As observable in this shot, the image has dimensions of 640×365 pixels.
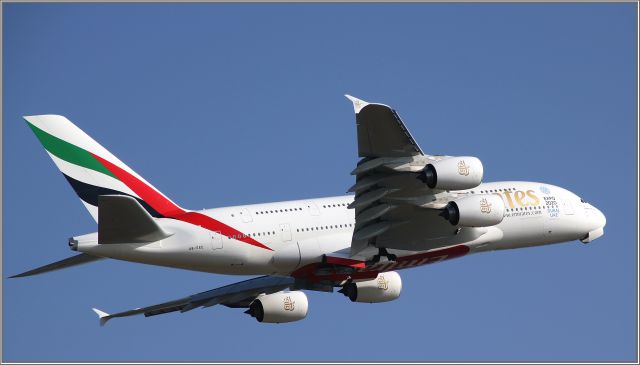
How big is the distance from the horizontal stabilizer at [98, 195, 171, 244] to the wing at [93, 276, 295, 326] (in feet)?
27.5

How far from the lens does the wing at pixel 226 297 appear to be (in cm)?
5709

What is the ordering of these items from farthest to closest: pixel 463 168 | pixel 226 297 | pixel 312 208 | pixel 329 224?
pixel 226 297, pixel 312 208, pixel 329 224, pixel 463 168

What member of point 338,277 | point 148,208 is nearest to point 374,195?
point 338,277

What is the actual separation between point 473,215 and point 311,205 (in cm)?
735

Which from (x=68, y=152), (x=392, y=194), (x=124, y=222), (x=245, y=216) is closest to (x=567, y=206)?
(x=392, y=194)

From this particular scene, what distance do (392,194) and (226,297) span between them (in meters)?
11.5

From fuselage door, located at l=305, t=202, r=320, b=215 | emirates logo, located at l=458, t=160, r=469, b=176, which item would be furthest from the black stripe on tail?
emirates logo, located at l=458, t=160, r=469, b=176

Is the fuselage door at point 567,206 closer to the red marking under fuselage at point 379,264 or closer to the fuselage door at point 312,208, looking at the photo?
the red marking under fuselage at point 379,264

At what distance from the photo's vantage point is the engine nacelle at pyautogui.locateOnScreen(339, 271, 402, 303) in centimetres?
5528

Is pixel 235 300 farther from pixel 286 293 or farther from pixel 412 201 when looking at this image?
pixel 412 201

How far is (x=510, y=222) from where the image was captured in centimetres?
5528

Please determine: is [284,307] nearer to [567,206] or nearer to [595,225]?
[567,206]

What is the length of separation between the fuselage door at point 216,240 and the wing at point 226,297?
6532mm

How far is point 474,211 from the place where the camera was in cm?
4978
